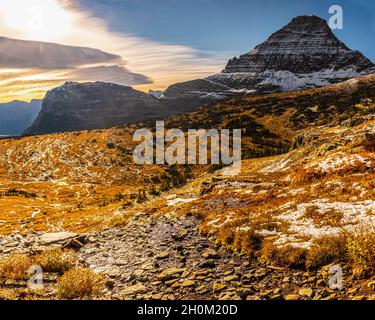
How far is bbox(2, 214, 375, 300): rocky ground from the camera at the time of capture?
9836 mm

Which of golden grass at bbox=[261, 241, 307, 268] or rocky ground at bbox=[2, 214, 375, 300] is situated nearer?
rocky ground at bbox=[2, 214, 375, 300]

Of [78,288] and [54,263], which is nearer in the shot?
[78,288]

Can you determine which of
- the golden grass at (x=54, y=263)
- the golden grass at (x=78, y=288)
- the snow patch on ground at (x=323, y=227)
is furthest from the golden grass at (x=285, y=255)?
the golden grass at (x=54, y=263)

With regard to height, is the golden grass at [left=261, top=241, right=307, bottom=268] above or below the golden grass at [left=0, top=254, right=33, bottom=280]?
above

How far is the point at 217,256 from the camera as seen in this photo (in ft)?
45.4

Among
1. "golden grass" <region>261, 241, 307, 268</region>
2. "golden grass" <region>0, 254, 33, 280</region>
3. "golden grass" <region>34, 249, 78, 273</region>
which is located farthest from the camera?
"golden grass" <region>34, 249, 78, 273</region>

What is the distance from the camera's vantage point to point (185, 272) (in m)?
12.6

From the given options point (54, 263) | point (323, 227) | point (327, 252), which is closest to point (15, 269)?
point (54, 263)

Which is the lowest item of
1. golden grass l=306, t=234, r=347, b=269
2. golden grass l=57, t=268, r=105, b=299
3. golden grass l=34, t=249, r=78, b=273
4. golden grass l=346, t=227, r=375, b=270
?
golden grass l=34, t=249, r=78, b=273

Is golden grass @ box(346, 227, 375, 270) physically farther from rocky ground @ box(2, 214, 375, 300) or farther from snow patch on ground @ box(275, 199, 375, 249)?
snow patch on ground @ box(275, 199, 375, 249)

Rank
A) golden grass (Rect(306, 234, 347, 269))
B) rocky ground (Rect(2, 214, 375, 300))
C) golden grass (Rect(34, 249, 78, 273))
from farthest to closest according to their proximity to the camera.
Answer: golden grass (Rect(34, 249, 78, 273)), golden grass (Rect(306, 234, 347, 269)), rocky ground (Rect(2, 214, 375, 300))

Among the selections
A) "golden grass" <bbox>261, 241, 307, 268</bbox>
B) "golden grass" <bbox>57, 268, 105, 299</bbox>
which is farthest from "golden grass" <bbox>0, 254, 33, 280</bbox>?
"golden grass" <bbox>261, 241, 307, 268</bbox>

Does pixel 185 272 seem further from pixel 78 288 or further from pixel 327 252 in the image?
pixel 327 252
